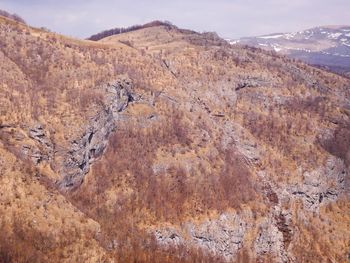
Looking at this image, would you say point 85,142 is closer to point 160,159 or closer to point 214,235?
point 160,159

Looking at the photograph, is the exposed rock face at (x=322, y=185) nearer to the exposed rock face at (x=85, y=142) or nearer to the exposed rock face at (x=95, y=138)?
the exposed rock face at (x=95, y=138)

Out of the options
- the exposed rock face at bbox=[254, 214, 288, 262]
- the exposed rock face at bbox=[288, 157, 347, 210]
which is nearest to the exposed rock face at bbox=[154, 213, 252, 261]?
the exposed rock face at bbox=[254, 214, 288, 262]

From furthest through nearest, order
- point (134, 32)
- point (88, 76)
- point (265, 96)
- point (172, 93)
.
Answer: point (134, 32)
point (265, 96)
point (172, 93)
point (88, 76)

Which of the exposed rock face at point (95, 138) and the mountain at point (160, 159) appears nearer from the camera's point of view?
the mountain at point (160, 159)

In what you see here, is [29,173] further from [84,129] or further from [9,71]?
[9,71]

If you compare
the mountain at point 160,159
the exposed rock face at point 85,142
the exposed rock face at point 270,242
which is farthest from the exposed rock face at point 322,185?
the exposed rock face at point 85,142

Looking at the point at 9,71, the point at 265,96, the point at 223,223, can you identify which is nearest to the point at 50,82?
the point at 9,71

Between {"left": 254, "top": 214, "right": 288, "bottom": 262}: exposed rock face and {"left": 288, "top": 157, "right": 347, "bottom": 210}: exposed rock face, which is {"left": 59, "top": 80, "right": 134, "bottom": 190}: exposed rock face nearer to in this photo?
{"left": 254, "top": 214, "right": 288, "bottom": 262}: exposed rock face

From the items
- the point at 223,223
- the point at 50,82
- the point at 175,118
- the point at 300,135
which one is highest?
the point at 50,82
